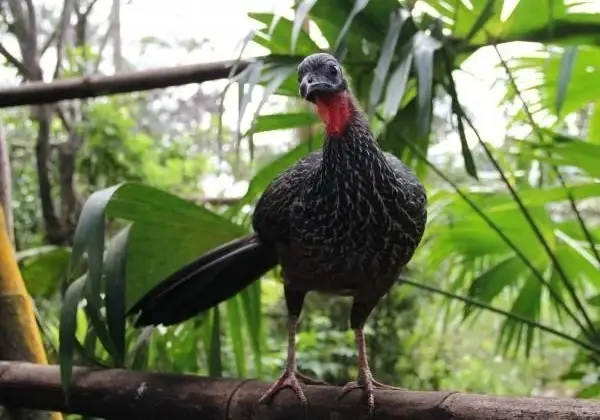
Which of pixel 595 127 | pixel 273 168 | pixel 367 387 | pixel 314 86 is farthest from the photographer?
pixel 595 127

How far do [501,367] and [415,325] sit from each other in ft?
2.61

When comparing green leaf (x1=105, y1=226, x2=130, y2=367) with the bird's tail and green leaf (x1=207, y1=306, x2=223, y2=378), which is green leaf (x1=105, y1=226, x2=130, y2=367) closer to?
the bird's tail

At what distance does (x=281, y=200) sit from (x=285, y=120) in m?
0.34

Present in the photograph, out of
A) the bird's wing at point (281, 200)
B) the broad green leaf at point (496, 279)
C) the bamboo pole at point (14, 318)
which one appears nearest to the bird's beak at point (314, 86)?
the bird's wing at point (281, 200)

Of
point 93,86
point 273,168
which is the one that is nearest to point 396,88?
point 273,168

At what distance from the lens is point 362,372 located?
3.30ft

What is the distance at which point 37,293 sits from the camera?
5.36 ft

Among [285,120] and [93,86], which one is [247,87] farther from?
[93,86]

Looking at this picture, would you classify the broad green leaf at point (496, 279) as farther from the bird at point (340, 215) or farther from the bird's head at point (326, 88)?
the bird's head at point (326, 88)

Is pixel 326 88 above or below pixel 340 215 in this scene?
above

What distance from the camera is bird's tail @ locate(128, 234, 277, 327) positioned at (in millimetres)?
1107

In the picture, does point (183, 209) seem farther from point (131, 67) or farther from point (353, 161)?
point (131, 67)

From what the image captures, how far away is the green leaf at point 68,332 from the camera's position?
3.56 feet

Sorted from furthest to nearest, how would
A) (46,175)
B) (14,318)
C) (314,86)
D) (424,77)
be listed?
(46,175), (14,318), (424,77), (314,86)
